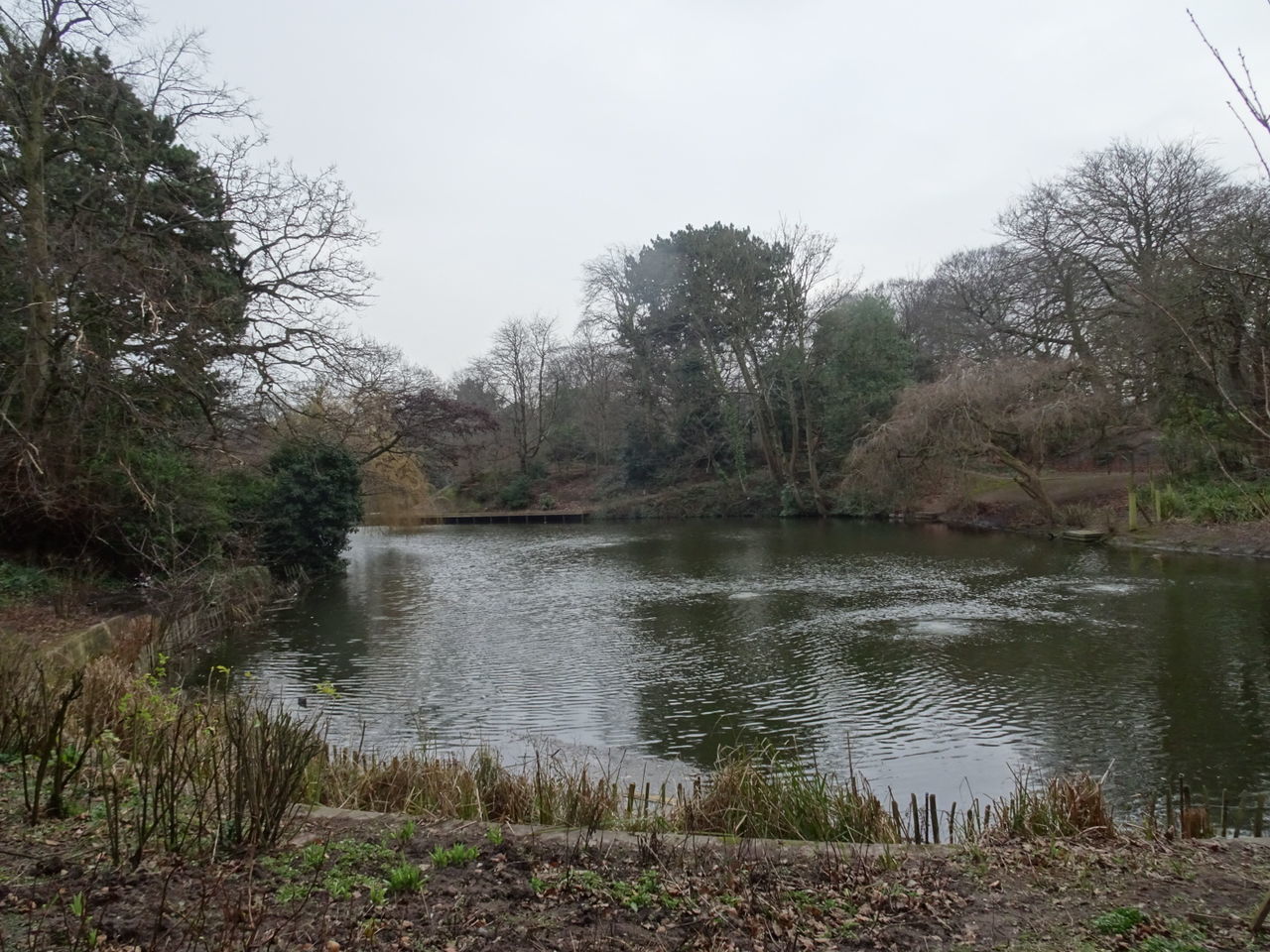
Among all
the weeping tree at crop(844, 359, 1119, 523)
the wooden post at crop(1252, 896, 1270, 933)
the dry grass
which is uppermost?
the weeping tree at crop(844, 359, 1119, 523)

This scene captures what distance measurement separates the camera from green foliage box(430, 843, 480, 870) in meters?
3.67

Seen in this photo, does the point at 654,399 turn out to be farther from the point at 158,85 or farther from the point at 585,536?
the point at 158,85

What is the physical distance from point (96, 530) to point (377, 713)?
643 centimetres

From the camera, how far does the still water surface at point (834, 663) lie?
7992 millimetres

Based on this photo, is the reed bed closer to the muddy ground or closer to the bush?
the muddy ground

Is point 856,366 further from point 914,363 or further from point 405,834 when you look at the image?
point 405,834

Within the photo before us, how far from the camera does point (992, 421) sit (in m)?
25.9

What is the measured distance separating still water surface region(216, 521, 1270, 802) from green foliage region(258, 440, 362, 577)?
126 centimetres

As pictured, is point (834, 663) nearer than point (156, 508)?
Result: Yes

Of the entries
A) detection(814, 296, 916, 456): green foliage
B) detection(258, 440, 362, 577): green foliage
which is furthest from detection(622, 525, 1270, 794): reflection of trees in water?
detection(814, 296, 916, 456): green foliage

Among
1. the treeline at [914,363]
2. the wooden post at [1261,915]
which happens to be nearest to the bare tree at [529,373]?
the treeline at [914,363]

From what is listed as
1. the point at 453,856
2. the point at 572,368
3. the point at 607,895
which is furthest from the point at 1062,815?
the point at 572,368

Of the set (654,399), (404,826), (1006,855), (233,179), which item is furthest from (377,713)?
(654,399)

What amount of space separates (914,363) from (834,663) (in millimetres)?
31220
